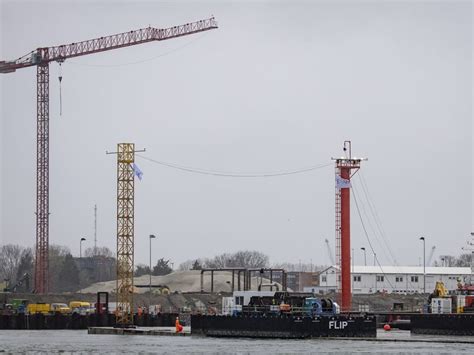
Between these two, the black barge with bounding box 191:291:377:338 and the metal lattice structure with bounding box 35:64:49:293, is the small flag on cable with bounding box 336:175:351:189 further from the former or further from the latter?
the metal lattice structure with bounding box 35:64:49:293

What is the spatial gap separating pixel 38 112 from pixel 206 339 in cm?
8330

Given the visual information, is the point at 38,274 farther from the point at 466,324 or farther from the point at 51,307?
the point at 466,324

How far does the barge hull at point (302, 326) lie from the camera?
339ft

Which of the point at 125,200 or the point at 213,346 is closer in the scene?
the point at 213,346

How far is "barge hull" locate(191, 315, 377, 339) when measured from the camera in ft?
339

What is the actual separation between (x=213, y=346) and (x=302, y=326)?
9.83 m

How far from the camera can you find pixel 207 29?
19350cm

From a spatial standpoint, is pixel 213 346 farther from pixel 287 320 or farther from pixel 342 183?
pixel 342 183

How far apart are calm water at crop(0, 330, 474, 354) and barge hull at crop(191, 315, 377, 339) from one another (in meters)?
1.49

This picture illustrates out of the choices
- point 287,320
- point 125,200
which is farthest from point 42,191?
point 287,320

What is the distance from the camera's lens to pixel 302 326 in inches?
4065

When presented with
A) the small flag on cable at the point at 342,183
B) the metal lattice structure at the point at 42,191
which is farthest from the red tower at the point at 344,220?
the metal lattice structure at the point at 42,191

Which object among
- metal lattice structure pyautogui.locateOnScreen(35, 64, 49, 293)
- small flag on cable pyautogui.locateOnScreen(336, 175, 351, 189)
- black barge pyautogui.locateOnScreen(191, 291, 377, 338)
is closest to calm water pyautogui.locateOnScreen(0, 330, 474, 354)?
black barge pyautogui.locateOnScreen(191, 291, 377, 338)

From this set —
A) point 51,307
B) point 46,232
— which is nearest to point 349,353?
point 51,307
